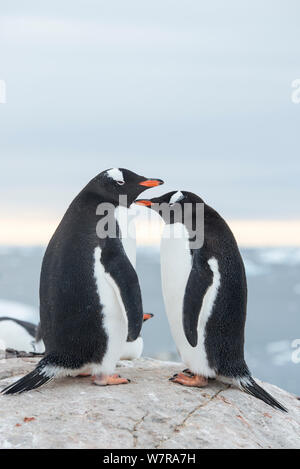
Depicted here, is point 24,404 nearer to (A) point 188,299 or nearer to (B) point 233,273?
(A) point 188,299

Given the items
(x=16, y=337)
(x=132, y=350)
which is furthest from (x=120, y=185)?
(x=16, y=337)

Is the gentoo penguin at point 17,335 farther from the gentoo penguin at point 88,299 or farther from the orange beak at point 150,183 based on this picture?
the orange beak at point 150,183

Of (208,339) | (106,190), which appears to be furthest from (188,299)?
(106,190)

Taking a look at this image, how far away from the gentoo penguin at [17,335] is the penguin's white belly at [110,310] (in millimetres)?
4734

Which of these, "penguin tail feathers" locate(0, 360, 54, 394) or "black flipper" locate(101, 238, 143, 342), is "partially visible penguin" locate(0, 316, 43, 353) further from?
"black flipper" locate(101, 238, 143, 342)

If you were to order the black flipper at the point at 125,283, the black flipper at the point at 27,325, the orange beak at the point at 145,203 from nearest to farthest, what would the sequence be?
the black flipper at the point at 125,283, the orange beak at the point at 145,203, the black flipper at the point at 27,325

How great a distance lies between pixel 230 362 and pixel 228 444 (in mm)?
733

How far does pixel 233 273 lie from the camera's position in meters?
4.06

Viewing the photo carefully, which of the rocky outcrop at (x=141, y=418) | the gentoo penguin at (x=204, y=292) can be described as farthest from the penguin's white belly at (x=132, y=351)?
the gentoo penguin at (x=204, y=292)

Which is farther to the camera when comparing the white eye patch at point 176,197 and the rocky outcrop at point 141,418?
the white eye patch at point 176,197

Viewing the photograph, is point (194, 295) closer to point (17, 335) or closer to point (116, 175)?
point (116, 175)

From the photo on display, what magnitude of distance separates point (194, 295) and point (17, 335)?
5.17 meters

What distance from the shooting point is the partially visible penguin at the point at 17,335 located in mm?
8461

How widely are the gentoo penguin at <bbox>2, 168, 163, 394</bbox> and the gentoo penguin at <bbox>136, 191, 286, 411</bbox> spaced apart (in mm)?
302
